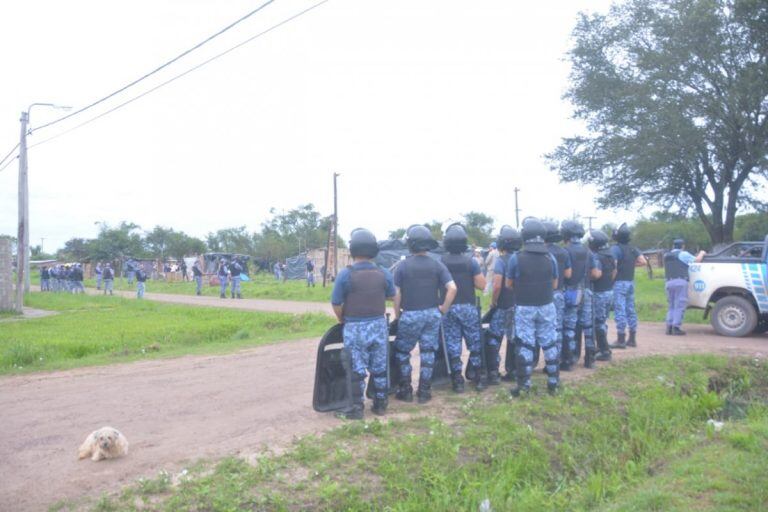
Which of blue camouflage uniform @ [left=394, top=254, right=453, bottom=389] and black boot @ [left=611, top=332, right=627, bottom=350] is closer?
blue camouflage uniform @ [left=394, top=254, right=453, bottom=389]

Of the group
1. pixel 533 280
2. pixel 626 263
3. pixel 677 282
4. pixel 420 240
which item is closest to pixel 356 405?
pixel 420 240

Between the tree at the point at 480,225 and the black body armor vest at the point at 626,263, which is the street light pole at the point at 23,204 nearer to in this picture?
the black body armor vest at the point at 626,263

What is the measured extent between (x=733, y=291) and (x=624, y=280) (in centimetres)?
328

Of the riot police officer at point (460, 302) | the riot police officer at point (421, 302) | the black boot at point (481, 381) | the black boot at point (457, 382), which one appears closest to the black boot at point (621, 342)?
the black boot at point (481, 381)

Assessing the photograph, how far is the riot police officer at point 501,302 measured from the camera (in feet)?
26.8

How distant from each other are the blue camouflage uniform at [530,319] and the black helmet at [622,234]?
3.25 metres

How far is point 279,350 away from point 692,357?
22.7 feet

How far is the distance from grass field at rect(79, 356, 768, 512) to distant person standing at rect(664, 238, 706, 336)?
417 cm

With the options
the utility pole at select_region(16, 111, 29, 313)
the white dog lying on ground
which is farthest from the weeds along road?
the white dog lying on ground

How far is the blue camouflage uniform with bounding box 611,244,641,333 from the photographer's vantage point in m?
10.6

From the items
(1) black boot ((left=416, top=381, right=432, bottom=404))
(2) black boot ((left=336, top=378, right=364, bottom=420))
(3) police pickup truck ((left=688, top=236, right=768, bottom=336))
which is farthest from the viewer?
(3) police pickup truck ((left=688, top=236, right=768, bottom=336))

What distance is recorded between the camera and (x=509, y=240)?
830 cm

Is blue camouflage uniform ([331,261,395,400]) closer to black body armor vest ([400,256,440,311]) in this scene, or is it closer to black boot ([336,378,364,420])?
black boot ([336,378,364,420])

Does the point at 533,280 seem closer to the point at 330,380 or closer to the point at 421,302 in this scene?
the point at 421,302
